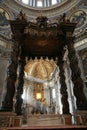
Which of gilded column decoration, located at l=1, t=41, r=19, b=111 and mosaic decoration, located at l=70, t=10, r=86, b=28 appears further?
mosaic decoration, located at l=70, t=10, r=86, b=28

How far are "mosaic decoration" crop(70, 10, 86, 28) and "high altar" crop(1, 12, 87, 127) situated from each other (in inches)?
269

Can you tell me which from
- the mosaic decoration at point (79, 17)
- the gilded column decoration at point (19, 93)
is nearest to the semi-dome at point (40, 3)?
the mosaic decoration at point (79, 17)

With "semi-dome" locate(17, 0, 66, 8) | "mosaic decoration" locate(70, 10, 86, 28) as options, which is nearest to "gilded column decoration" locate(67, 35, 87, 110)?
"mosaic decoration" locate(70, 10, 86, 28)

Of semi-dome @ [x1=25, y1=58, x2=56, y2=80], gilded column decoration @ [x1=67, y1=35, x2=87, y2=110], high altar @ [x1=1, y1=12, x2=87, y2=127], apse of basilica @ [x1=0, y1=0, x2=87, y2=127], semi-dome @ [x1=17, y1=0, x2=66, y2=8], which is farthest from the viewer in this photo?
semi-dome @ [x1=25, y1=58, x2=56, y2=80]

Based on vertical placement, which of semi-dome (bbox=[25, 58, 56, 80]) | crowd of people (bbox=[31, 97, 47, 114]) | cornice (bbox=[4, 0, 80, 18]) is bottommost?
crowd of people (bbox=[31, 97, 47, 114])

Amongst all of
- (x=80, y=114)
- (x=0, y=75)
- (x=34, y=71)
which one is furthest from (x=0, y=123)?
(x=34, y=71)

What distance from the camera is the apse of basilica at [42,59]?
14.9ft

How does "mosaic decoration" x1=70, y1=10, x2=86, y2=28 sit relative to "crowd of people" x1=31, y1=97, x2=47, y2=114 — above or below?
above

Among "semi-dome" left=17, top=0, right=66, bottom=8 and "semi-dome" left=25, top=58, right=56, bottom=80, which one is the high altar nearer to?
"semi-dome" left=17, top=0, right=66, bottom=8

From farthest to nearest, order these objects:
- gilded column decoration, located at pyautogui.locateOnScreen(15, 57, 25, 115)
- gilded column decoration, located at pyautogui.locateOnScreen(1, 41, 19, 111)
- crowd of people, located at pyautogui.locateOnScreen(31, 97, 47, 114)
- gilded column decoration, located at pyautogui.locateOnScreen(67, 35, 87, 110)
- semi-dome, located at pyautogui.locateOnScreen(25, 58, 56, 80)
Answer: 1. semi-dome, located at pyautogui.locateOnScreen(25, 58, 56, 80)
2. crowd of people, located at pyautogui.locateOnScreen(31, 97, 47, 114)
3. gilded column decoration, located at pyautogui.locateOnScreen(15, 57, 25, 115)
4. gilded column decoration, located at pyautogui.locateOnScreen(67, 35, 87, 110)
5. gilded column decoration, located at pyautogui.locateOnScreen(1, 41, 19, 111)

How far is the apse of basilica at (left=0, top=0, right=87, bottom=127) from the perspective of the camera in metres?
4.55

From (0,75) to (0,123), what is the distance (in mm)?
6973

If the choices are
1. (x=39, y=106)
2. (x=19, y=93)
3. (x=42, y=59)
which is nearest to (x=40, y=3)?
(x=42, y=59)

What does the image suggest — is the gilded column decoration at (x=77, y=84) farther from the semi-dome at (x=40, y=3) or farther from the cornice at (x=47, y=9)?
the semi-dome at (x=40, y=3)
